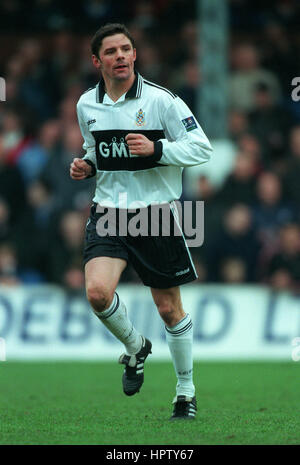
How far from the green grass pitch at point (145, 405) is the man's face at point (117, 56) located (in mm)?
2257

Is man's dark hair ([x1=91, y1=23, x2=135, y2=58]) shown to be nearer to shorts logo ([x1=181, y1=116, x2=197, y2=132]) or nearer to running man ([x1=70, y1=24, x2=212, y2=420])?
running man ([x1=70, y1=24, x2=212, y2=420])

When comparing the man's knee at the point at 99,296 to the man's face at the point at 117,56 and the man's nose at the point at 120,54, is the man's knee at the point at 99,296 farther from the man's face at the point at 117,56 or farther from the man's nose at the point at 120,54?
the man's nose at the point at 120,54

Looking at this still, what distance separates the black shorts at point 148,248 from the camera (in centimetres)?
723

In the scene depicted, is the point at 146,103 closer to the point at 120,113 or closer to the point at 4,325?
the point at 120,113

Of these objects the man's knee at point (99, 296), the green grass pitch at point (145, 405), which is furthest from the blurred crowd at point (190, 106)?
the man's knee at point (99, 296)

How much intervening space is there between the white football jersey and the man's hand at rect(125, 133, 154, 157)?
0.12m

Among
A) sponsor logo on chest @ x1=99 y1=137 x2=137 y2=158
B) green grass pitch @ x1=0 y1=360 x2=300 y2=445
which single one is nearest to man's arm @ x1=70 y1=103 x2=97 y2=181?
sponsor logo on chest @ x1=99 y1=137 x2=137 y2=158

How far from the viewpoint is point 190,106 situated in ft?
46.5

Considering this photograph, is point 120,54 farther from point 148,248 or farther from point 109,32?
point 148,248

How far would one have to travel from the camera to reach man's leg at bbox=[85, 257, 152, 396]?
7.00 metres

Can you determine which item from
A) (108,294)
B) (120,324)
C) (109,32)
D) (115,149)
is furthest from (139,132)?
(120,324)

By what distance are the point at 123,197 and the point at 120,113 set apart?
552 mm

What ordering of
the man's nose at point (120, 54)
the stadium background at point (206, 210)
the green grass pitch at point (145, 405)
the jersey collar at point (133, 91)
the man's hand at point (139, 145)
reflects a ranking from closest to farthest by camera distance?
the green grass pitch at point (145, 405) < the man's hand at point (139, 145) < the man's nose at point (120, 54) < the jersey collar at point (133, 91) < the stadium background at point (206, 210)
